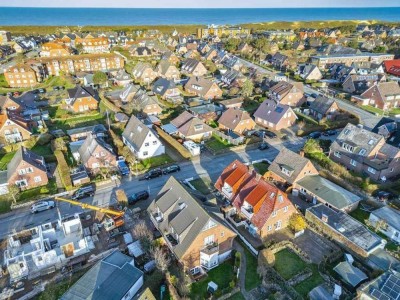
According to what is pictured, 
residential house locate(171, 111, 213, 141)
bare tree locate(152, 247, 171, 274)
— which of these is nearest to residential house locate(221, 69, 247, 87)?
residential house locate(171, 111, 213, 141)

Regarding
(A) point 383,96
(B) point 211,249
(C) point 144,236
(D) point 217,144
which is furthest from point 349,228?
(A) point 383,96

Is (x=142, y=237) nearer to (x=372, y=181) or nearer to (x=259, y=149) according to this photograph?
(x=259, y=149)

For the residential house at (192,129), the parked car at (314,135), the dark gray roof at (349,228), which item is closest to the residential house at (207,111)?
the residential house at (192,129)

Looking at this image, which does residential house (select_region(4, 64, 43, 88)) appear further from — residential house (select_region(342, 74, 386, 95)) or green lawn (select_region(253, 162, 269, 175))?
residential house (select_region(342, 74, 386, 95))

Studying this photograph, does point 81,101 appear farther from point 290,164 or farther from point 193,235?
point 193,235

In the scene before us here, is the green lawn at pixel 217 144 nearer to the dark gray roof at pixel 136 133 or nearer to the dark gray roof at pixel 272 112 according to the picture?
the dark gray roof at pixel 136 133
